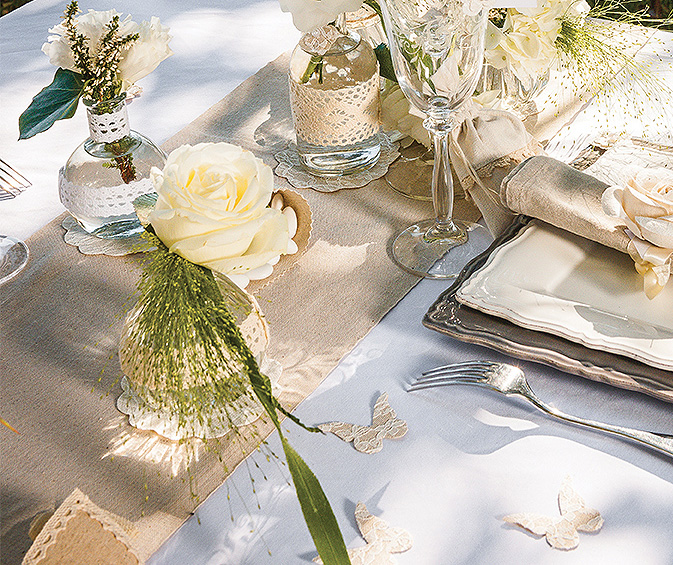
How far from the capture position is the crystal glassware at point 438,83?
2.49 ft

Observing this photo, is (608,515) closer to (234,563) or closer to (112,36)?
(234,563)

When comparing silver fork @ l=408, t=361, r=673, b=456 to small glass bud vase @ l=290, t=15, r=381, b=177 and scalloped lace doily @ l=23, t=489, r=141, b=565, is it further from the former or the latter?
small glass bud vase @ l=290, t=15, r=381, b=177

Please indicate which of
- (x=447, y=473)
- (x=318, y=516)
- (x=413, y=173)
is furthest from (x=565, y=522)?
(x=413, y=173)

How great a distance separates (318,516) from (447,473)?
161 millimetres

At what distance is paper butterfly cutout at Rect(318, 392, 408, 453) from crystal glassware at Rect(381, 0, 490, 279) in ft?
0.77

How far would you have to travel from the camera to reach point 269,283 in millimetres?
875

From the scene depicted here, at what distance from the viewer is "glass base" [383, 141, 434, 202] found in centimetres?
102

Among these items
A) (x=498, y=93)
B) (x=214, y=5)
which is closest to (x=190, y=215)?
(x=498, y=93)

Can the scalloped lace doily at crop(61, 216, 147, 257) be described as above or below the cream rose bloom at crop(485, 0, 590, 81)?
below

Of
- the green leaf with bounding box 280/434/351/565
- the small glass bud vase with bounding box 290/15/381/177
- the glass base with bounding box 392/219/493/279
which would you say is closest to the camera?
the green leaf with bounding box 280/434/351/565

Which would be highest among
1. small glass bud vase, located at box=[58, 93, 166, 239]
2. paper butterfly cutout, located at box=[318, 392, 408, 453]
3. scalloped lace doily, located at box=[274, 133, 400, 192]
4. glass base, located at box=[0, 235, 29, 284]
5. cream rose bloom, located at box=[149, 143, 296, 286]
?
cream rose bloom, located at box=[149, 143, 296, 286]

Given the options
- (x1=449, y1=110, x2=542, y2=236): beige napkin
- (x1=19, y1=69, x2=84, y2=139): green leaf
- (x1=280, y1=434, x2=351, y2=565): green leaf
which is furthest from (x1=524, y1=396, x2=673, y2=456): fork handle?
(x1=19, y1=69, x2=84, y2=139): green leaf

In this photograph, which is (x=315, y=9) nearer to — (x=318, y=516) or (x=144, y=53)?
(x=144, y=53)

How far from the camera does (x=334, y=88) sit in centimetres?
99
